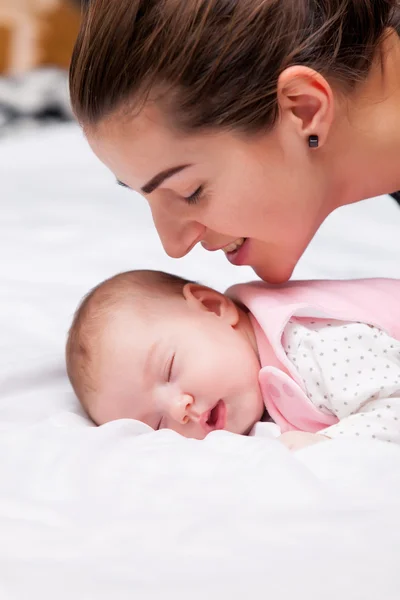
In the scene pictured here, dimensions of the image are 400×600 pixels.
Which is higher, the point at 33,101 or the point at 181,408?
the point at 33,101

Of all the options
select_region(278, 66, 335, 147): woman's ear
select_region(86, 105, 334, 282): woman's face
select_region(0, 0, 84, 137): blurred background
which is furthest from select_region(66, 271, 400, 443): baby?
select_region(0, 0, 84, 137): blurred background

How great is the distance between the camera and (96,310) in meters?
1.33

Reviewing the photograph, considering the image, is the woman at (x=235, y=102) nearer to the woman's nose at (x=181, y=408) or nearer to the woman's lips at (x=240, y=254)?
the woman's lips at (x=240, y=254)

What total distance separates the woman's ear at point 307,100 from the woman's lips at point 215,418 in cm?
39

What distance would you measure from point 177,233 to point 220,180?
0.10m

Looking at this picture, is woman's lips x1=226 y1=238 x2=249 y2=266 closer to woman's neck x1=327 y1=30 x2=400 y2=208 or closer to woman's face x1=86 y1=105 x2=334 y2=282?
woman's face x1=86 y1=105 x2=334 y2=282

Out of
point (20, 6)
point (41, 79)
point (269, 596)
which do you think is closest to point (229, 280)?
Result: point (269, 596)

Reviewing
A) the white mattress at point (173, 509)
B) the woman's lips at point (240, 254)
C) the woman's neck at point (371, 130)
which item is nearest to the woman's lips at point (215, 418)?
the white mattress at point (173, 509)

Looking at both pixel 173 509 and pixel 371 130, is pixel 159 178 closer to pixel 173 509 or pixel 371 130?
pixel 371 130

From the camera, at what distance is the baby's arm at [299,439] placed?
1124mm

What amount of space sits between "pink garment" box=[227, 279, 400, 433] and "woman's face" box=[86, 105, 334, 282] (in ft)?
0.26

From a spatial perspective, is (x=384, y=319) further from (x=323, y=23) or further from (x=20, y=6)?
(x=20, y=6)

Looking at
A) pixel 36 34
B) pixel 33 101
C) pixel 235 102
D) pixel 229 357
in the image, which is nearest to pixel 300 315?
pixel 229 357

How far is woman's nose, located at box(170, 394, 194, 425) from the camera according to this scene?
125 cm
